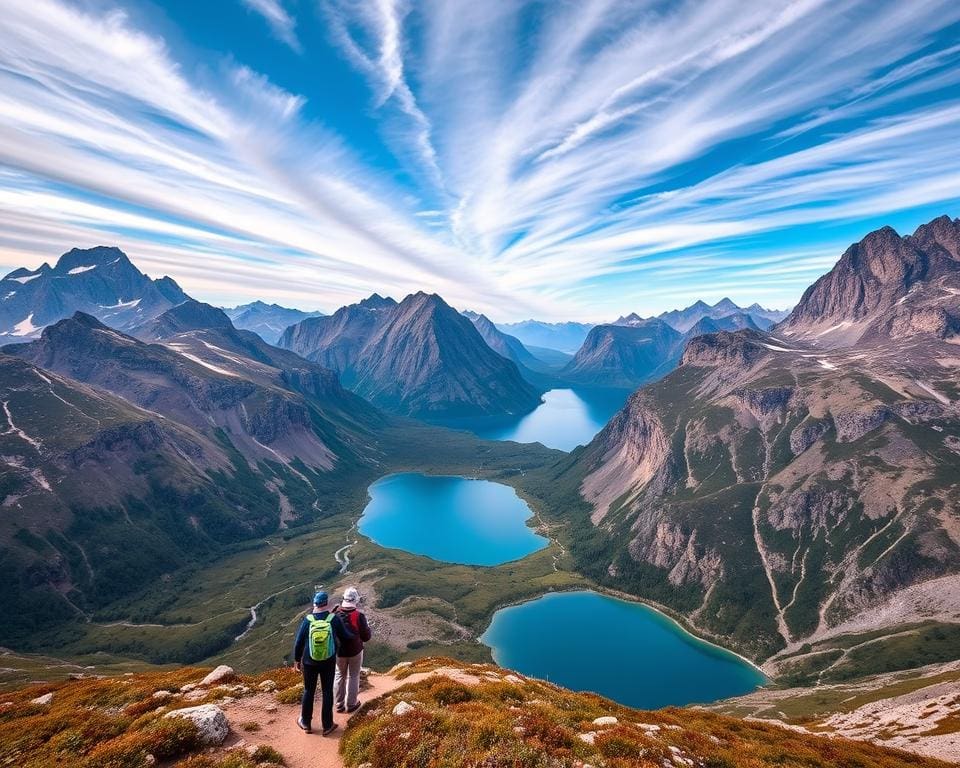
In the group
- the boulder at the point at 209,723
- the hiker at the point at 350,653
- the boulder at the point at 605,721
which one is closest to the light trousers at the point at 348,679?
the hiker at the point at 350,653

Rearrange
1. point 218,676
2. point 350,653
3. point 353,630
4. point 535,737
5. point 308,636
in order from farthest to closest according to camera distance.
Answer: point 218,676, point 350,653, point 353,630, point 308,636, point 535,737

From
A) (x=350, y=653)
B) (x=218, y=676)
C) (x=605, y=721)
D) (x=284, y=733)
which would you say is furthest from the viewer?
(x=218, y=676)

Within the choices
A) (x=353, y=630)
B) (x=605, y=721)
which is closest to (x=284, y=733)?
(x=353, y=630)

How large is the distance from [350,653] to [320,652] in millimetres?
2453

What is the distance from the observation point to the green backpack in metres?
22.2

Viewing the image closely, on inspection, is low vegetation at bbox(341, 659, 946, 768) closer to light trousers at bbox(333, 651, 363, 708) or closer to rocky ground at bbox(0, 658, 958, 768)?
rocky ground at bbox(0, 658, 958, 768)

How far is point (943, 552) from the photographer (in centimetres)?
18525

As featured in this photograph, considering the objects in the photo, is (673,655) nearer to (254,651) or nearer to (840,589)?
(840,589)

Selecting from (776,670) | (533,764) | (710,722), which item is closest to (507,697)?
(533,764)

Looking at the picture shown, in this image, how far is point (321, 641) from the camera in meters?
22.2

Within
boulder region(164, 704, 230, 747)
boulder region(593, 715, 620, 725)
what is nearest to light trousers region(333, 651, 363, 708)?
boulder region(164, 704, 230, 747)

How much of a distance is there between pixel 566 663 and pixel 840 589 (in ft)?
392

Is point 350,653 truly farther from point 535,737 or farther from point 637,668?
point 637,668

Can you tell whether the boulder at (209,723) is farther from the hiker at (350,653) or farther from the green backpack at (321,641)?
the green backpack at (321,641)
